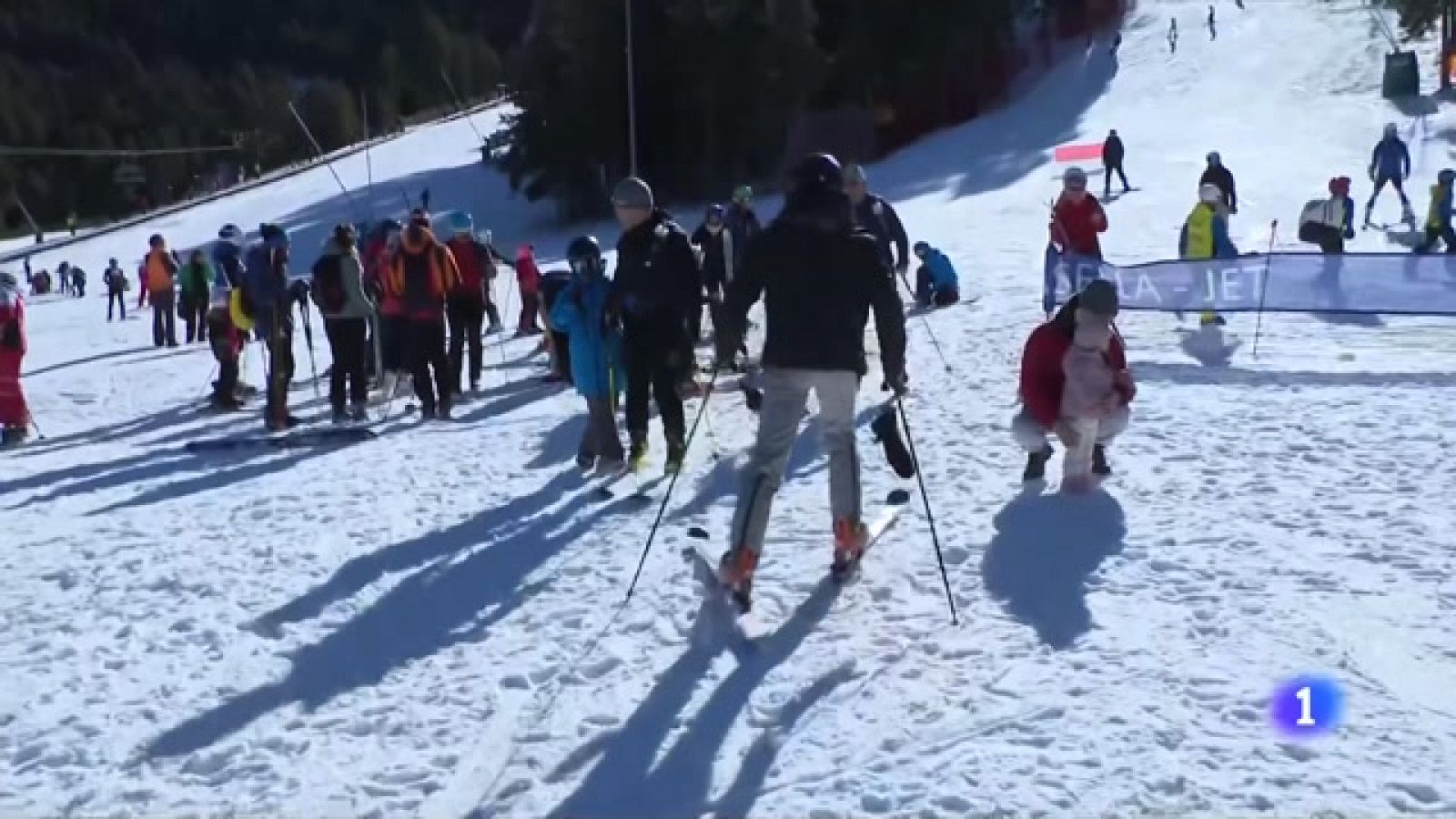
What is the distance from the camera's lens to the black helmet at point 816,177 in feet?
21.7

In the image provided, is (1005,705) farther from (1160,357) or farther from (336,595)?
(1160,357)

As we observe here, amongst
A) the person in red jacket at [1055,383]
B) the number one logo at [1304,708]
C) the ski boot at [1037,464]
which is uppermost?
the person in red jacket at [1055,383]

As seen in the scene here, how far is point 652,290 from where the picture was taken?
9.19m

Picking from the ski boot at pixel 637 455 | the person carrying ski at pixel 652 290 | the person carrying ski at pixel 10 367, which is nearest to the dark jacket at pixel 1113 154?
the person carrying ski at pixel 10 367

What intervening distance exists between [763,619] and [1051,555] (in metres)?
1.74

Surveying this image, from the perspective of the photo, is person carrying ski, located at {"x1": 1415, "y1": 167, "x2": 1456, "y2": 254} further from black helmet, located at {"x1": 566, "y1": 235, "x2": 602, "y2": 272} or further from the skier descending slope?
the skier descending slope

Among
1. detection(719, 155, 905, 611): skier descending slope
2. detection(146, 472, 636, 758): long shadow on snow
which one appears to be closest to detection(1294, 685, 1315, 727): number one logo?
detection(719, 155, 905, 611): skier descending slope

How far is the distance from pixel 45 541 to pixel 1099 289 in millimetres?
6335

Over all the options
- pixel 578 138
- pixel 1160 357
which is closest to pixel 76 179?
pixel 578 138

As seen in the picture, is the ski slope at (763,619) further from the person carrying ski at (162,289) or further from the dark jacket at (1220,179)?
the person carrying ski at (162,289)

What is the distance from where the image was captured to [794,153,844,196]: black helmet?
6609mm

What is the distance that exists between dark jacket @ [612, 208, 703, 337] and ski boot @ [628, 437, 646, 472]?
1040mm

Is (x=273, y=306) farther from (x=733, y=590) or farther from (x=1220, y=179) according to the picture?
(x=1220, y=179)

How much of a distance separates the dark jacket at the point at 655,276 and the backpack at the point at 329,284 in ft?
13.6
